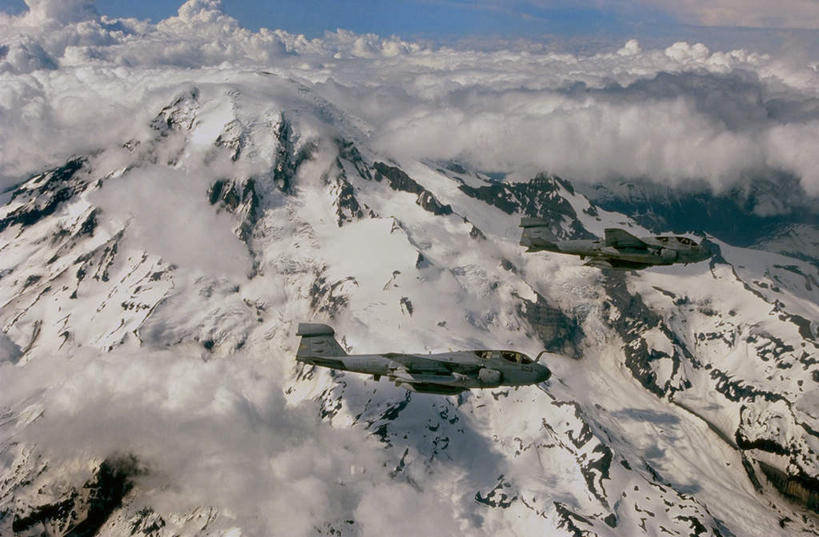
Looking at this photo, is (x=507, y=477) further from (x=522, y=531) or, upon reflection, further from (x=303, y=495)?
(x=303, y=495)

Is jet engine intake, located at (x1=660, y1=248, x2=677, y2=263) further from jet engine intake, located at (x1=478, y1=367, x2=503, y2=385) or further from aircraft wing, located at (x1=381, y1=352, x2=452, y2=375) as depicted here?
aircraft wing, located at (x1=381, y1=352, x2=452, y2=375)

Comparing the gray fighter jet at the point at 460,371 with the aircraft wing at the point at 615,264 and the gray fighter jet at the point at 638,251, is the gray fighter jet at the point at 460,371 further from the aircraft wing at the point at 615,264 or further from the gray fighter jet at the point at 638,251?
the gray fighter jet at the point at 638,251

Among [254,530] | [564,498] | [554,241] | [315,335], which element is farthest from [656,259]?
[254,530]

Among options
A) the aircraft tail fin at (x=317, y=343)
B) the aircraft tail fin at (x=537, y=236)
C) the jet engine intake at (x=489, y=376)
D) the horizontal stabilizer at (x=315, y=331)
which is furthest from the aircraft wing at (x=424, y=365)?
the aircraft tail fin at (x=537, y=236)

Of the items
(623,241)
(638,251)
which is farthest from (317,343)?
(638,251)

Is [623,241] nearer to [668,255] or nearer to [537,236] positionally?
[668,255]

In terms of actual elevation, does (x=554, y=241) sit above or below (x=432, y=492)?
above
